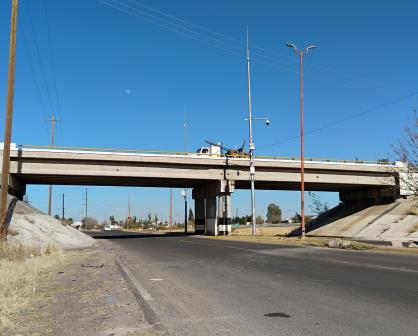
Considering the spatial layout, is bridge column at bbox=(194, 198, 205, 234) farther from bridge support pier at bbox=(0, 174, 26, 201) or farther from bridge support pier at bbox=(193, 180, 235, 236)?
bridge support pier at bbox=(0, 174, 26, 201)

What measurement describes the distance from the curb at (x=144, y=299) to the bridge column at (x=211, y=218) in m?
42.9

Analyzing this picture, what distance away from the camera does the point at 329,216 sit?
65688mm

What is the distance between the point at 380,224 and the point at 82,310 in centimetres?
4489

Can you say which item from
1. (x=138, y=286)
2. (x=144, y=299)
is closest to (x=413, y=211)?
(x=138, y=286)

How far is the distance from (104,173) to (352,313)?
4261 cm

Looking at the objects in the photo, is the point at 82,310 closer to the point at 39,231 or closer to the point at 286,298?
the point at 286,298

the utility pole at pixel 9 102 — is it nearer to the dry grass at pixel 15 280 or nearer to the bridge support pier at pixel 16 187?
the dry grass at pixel 15 280

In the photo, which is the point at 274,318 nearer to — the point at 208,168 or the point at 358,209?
the point at 208,168

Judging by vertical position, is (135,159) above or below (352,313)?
above

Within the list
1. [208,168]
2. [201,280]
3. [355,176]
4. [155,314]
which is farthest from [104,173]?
[155,314]

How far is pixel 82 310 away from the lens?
28.4 feet

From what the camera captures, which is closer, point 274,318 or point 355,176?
point 274,318

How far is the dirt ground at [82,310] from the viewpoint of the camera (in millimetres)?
7051

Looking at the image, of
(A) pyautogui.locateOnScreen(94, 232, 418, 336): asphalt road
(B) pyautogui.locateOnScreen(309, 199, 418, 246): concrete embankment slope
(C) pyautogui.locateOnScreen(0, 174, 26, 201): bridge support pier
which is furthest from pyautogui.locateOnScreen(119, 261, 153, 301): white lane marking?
(C) pyautogui.locateOnScreen(0, 174, 26, 201): bridge support pier
